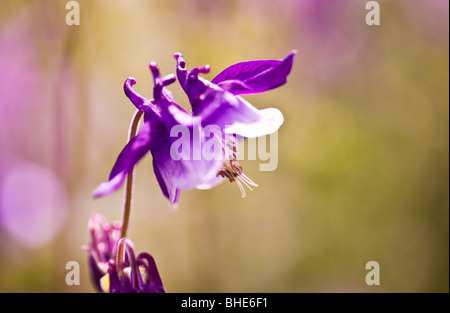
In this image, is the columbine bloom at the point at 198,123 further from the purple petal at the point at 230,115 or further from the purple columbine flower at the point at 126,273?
the purple columbine flower at the point at 126,273

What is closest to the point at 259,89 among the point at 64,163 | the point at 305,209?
the point at 64,163

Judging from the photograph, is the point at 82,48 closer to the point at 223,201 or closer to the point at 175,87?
the point at 175,87

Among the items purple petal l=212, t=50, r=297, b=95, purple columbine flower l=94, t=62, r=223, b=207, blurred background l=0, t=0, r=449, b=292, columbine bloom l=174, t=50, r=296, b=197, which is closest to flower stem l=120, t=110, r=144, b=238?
purple columbine flower l=94, t=62, r=223, b=207

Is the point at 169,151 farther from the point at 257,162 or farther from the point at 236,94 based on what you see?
the point at 257,162

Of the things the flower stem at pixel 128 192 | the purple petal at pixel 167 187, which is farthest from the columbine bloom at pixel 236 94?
the flower stem at pixel 128 192

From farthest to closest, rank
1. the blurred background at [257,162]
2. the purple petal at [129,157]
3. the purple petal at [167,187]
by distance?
the blurred background at [257,162] < the purple petal at [167,187] < the purple petal at [129,157]

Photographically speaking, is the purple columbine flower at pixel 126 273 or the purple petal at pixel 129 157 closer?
the purple petal at pixel 129 157

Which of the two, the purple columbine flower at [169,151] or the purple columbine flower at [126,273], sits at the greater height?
the purple columbine flower at [169,151]
